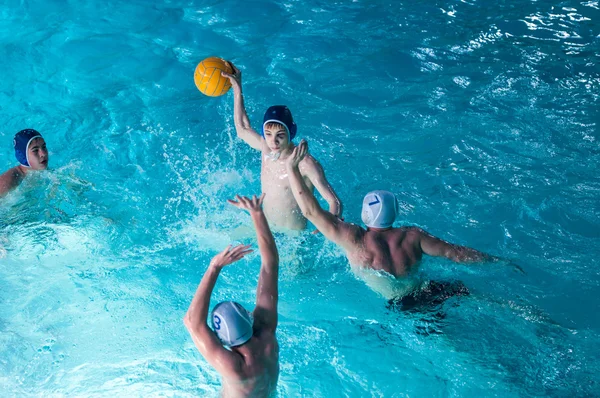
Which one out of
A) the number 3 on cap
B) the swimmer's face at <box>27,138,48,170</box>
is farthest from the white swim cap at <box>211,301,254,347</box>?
the swimmer's face at <box>27,138,48,170</box>

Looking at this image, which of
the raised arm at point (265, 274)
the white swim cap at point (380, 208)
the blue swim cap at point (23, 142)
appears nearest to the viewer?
the raised arm at point (265, 274)

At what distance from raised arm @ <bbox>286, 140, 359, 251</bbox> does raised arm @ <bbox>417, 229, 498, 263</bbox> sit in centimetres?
68

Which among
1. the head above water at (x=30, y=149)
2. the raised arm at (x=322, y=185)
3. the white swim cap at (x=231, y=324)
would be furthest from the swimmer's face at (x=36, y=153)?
the white swim cap at (x=231, y=324)

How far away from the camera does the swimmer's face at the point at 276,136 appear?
6176mm

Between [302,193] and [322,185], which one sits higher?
[302,193]

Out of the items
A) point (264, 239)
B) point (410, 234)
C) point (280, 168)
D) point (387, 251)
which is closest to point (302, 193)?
point (264, 239)

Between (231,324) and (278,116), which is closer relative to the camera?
(231,324)

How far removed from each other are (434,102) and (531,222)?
2782 mm

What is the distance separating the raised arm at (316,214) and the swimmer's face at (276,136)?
0.84 metres

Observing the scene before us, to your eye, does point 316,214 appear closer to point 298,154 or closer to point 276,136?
point 298,154

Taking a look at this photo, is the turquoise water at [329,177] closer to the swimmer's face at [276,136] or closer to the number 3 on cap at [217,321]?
the swimmer's face at [276,136]

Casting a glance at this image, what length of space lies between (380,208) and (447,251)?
79cm

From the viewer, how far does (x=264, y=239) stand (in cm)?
488

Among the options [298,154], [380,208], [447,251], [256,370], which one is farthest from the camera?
[447,251]
